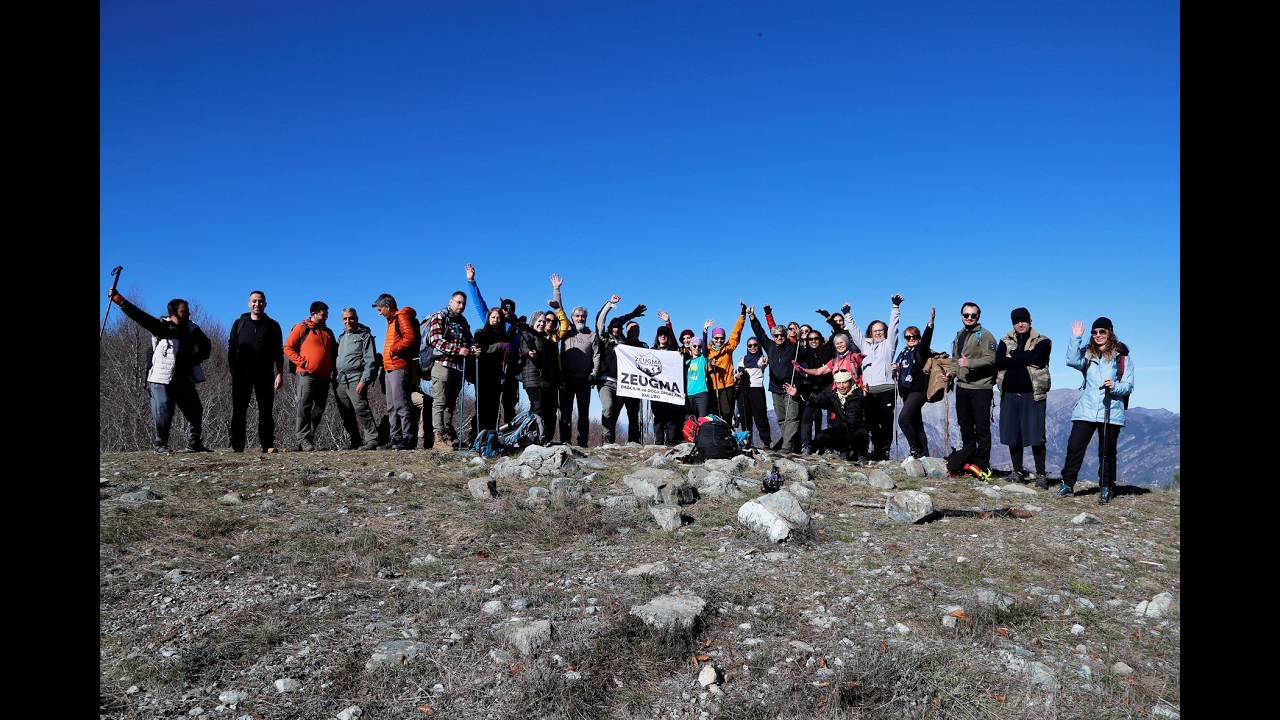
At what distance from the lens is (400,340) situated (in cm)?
1080

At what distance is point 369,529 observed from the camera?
6590 millimetres

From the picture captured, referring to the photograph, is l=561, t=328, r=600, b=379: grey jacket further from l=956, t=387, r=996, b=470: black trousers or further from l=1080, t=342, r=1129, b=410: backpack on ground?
l=1080, t=342, r=1129, b=410: backpack on ground

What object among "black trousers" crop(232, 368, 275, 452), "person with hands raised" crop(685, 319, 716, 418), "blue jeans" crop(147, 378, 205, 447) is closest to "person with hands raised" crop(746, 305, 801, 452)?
"person with hands raised" crop(685, 319, 716, 418)

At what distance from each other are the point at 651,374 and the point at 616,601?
8.44m

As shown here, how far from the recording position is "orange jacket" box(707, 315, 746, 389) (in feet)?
43.5

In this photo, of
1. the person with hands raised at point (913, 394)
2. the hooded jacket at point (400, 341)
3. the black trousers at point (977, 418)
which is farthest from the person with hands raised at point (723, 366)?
the hooded jacket at point (400, 341)

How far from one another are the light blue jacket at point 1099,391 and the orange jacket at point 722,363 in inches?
227

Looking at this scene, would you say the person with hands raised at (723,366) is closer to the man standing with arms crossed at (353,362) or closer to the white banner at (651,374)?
the white banner at (651,374)

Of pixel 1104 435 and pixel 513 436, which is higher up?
pixel 1104 435

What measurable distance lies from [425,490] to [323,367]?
4218 millimetres

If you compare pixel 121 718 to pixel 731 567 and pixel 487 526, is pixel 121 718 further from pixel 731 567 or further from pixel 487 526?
pixel 731 567

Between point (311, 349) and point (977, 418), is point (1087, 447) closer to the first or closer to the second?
point (977, 418)

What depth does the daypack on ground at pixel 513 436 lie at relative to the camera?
1038 centimetres

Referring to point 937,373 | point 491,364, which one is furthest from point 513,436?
point 937,373
